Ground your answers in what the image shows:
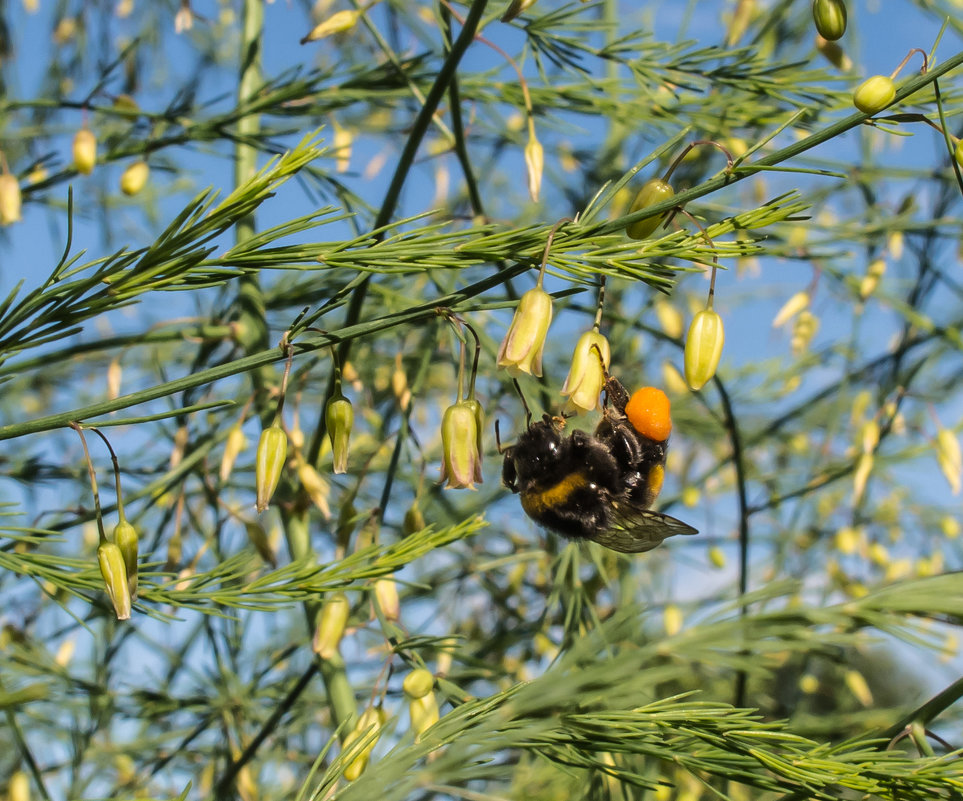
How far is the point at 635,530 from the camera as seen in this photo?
4.21ft

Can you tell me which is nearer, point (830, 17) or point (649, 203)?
point (649, 203)

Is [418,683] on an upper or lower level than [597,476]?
lower

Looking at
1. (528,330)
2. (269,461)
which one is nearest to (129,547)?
(269,461)

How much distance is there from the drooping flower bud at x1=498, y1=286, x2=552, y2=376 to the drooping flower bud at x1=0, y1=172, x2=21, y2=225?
3.85 feet

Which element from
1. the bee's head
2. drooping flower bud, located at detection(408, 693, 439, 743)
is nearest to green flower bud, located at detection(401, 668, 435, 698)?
drooping flower bud, located at detection(408, 693, 439, 743)

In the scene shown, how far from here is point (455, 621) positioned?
9.14 ft

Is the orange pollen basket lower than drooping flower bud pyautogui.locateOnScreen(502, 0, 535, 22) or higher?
lower

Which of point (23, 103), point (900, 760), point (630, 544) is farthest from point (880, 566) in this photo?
point (23, 103)

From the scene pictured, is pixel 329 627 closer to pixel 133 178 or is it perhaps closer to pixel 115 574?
pixel 115 574

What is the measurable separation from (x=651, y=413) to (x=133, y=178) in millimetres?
1093

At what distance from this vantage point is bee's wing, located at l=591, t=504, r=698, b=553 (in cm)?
124

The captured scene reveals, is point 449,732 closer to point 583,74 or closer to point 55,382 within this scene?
point 583,74

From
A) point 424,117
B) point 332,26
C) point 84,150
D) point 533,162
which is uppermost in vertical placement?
point 84,150

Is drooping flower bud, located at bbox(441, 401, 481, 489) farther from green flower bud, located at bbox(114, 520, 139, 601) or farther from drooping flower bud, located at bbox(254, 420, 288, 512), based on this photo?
green flower bud, located at bbox(114, 520, 139, 601)
